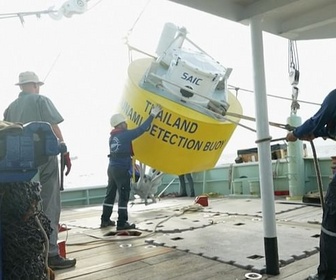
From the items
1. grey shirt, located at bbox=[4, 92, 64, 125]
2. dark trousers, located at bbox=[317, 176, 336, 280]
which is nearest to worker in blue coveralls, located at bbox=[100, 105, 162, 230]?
grey shirt, located at bbox=[4, 92, 64, 125]

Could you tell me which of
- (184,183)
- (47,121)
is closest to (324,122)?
(47,121)

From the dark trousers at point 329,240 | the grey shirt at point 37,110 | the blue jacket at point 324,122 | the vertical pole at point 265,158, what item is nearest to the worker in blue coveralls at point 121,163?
the grey shirt at point 37,110

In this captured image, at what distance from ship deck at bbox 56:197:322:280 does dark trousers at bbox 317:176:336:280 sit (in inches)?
8.7

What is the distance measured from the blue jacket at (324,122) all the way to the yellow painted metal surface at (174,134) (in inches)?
59.6

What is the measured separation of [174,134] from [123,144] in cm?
70

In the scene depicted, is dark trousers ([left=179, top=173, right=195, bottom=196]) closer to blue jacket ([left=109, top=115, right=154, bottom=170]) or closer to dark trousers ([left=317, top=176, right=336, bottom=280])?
blue jacket ([left=109, top=115, right=154, bottom=170])

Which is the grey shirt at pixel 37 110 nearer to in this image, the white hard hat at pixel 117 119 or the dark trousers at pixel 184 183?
the white hard hat at pixel 117 119

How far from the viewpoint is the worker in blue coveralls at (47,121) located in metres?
2.60

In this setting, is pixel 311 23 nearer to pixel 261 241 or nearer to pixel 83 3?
pixel 261 241

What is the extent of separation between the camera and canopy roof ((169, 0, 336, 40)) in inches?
88.7

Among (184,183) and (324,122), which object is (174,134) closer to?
(324,122)

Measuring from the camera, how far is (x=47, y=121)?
2680 millimetres

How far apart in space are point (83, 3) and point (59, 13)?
262 mm

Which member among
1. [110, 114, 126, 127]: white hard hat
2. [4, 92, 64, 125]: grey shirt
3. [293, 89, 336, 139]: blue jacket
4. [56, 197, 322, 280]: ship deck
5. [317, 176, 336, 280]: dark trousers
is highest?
[110, 114, 126, 127]: white hard hat
